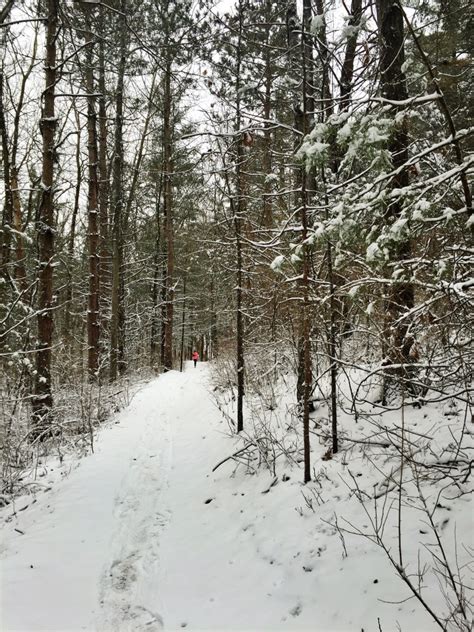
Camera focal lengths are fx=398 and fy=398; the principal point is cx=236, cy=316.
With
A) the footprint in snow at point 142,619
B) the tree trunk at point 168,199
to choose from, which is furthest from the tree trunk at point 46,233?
the tree trunk at point 168,199

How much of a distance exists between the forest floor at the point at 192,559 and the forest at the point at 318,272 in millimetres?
67

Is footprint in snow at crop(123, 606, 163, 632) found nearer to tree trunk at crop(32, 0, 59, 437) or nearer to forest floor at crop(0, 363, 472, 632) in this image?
forest floor at crop(0, 363, 472, 632)

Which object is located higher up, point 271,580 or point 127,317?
point 127,317

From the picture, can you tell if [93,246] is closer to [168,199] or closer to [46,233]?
[46,233]

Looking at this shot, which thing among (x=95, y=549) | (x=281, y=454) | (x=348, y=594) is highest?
(x=281, y=454)

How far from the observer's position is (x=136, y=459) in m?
7.24

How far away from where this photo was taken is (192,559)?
4344 millimetres

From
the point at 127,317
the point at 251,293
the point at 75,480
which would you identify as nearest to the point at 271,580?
the point at 75,480

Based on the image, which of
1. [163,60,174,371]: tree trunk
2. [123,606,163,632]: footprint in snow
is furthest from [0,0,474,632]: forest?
[163,60,174,371]: tree trunk

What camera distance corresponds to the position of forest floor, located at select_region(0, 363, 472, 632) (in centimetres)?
328

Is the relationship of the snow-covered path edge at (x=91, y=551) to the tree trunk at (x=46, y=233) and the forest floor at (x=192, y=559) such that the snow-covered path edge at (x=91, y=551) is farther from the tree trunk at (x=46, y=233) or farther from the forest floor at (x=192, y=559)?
the tree trunk at (x=46, y=233)

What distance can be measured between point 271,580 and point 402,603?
1.25 m

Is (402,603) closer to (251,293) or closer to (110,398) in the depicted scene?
(251,293)

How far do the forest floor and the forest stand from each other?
0.07 meters
